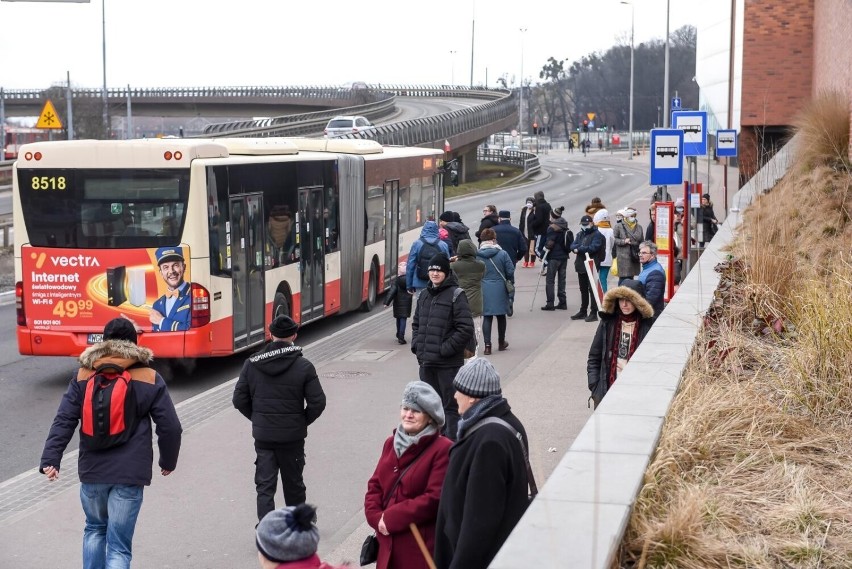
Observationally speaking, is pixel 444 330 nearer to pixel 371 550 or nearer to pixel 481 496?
pixel 371 550

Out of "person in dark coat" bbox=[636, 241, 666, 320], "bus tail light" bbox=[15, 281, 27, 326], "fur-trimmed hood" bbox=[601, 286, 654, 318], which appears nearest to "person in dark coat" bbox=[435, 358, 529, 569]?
"fur-trimmed hood" bbox=[601, 286, 654, 318]

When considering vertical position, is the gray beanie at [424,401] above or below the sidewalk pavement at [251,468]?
above

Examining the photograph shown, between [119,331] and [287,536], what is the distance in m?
3.38

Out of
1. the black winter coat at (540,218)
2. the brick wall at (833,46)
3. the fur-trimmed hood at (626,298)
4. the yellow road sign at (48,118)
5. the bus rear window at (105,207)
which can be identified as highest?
the brick wall at (833,46)

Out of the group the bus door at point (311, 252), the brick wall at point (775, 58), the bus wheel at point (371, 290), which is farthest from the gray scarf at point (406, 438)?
the brick wall at point (775, 58)

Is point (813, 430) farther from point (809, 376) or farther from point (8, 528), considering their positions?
point (8, 528)

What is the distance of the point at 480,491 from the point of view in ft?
17.1

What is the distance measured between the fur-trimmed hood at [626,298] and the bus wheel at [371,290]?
1159 centimetres

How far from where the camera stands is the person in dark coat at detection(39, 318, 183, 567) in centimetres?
688

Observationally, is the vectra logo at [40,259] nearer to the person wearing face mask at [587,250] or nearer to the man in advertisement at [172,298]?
the man in advertisement at [172,298]

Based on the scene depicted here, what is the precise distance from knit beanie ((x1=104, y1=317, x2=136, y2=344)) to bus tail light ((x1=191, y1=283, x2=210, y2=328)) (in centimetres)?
685

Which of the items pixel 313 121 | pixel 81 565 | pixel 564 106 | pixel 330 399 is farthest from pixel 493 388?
pixel 564 106

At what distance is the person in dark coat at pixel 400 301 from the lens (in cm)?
1680

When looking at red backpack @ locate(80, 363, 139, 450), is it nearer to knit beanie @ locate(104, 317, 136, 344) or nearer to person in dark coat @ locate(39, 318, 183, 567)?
person in dark coat @ locate(39, 318, 183, 567)
